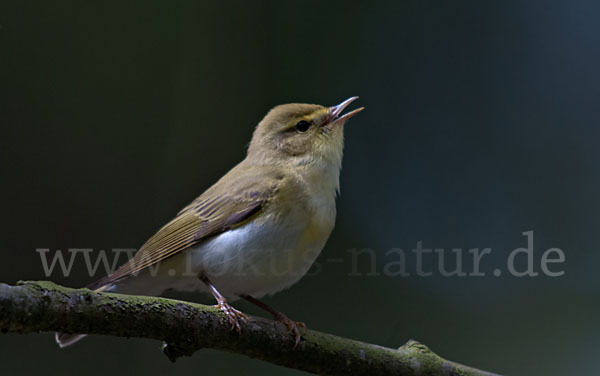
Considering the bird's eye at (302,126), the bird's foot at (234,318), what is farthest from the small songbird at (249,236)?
the bird's foot at (234,318)

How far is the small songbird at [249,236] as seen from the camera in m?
3.10

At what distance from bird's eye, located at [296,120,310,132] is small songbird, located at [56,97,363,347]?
0.34 ft

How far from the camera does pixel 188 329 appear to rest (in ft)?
7.59

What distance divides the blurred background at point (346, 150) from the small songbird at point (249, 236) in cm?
87

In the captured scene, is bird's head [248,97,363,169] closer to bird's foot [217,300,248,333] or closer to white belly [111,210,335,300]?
white belly [111,210,335,300]

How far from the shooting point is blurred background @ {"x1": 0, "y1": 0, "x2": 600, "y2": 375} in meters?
4.12

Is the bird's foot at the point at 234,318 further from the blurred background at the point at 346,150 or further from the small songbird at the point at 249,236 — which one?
the blurred background at the point at 346,150

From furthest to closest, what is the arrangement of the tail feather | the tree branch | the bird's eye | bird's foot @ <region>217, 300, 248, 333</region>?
1. the bird's eye
2. the tail feather
3. bird's foot @ <region>217, 300, 248, 333</region>
4. the tree branch

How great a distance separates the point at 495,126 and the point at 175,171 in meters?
A: 2.67

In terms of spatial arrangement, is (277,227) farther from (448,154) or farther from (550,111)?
(550,111)

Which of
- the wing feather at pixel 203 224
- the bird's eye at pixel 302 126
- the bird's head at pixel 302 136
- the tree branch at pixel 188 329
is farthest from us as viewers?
the bird's eye at pixel 302 126

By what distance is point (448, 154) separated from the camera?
17.2ft

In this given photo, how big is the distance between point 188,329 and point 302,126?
5.68 feet

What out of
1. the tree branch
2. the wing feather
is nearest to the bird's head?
the wing feather
